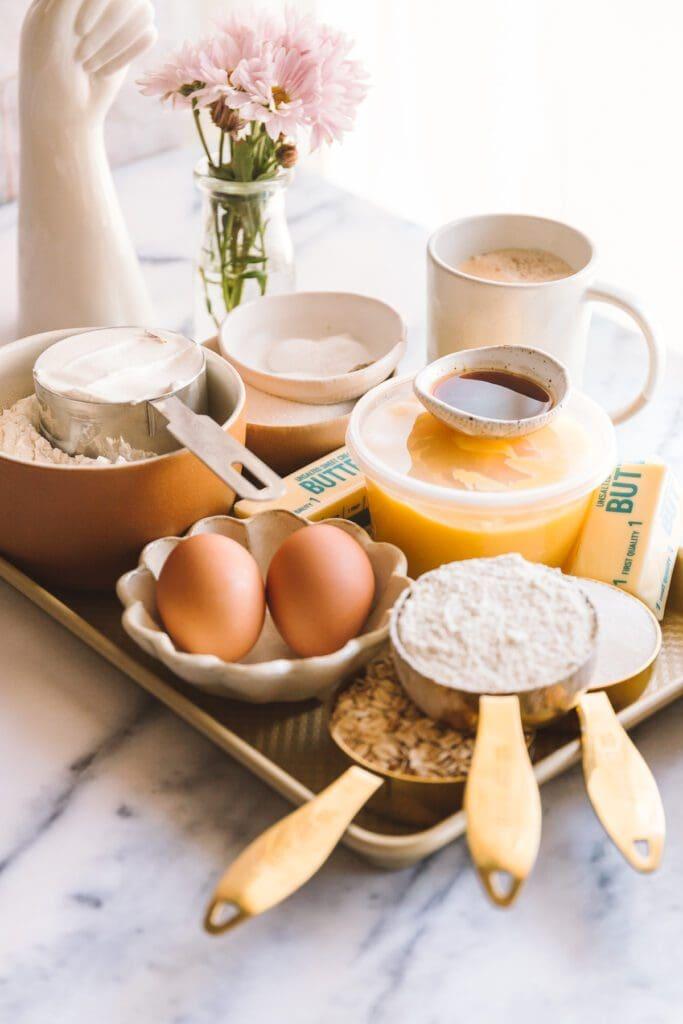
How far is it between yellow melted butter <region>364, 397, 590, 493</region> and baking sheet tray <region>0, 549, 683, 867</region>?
0.13 m

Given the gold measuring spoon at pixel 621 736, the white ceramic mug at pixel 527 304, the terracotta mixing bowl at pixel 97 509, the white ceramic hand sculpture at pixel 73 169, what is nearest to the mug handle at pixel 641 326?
the white ceramic mug at pixel 527 304

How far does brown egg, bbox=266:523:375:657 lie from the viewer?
30.3 inches

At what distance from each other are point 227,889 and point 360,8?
1721 mm

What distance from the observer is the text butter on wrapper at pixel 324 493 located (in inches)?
36.7

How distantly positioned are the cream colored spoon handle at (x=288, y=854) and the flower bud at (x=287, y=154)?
0.65 meters

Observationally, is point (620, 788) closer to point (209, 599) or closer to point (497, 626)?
point (497, 626)

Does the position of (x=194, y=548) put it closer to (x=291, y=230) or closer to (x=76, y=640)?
A: (x=76, y=640)

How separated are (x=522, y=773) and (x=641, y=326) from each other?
20.5 inches

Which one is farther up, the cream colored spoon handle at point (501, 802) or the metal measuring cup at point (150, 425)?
the metal measuring cup at point (150, 425)

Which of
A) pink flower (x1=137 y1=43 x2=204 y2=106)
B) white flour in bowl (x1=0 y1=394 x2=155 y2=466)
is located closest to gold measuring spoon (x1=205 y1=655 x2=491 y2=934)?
white flour in bowl (x1=0 y1=394 x2=155 y2=466)

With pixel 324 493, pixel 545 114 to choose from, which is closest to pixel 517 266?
pixel 324 493

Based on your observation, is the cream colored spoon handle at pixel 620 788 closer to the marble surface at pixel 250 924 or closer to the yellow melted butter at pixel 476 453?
the marble surface at pixel 250 924

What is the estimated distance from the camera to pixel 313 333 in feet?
3.83

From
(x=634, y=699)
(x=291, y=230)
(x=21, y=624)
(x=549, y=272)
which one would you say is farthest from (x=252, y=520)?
(x=291, y=230)
